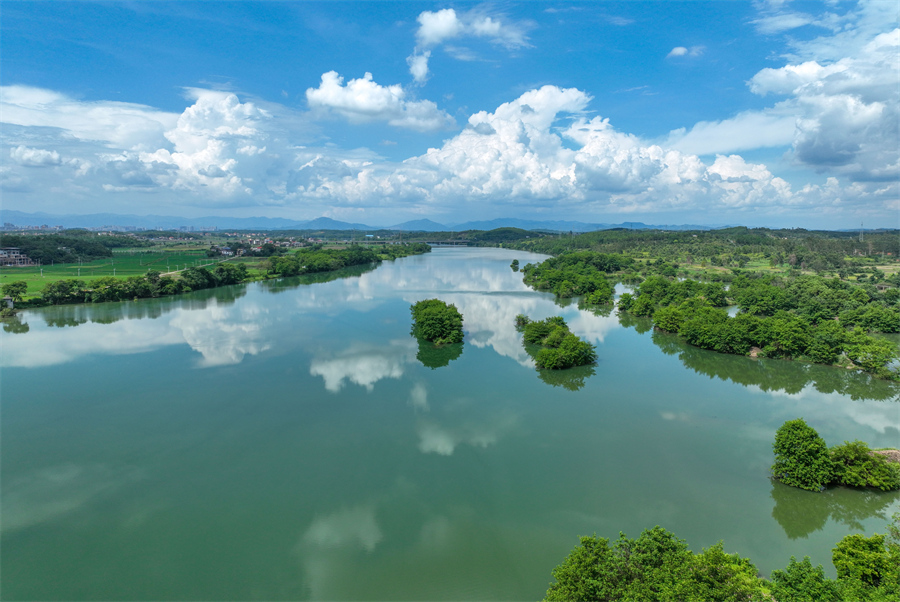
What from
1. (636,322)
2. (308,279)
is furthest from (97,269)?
(636,322)

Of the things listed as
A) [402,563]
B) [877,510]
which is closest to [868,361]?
[877,510]

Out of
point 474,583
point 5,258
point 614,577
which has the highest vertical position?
point 5,258

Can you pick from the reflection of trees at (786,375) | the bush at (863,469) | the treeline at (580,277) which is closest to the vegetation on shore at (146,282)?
the treeline at (580,277)

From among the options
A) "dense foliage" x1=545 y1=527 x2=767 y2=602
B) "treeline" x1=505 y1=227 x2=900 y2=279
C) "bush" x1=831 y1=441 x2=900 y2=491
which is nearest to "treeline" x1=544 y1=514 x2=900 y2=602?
"dense foliage" x1=545 y1=527 x2=767 y2=602

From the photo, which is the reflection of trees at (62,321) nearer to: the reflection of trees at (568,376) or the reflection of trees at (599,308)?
the reflection of trees at (568,376)

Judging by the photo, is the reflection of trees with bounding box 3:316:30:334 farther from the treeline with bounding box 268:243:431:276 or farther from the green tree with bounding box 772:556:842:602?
the green tree with bounding box 772:556:842:602

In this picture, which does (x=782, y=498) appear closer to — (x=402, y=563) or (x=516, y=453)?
(x=516, y=453)

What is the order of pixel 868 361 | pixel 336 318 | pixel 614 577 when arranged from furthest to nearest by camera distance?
pixel 336 318 < pixel 868 361 < pixel 614 577
